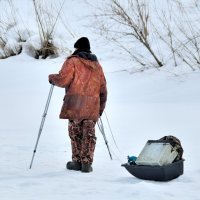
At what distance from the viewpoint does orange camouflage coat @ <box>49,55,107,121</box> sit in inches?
239

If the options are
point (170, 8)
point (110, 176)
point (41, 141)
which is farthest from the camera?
point (170, 8)

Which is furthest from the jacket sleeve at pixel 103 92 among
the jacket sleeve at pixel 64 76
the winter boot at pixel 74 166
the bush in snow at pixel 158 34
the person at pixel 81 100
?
the bush in snow at pixel 158 34

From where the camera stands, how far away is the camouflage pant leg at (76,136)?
6184 millimetres

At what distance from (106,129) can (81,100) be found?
2728mm

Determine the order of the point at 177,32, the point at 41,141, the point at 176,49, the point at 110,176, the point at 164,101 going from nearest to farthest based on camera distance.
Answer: the point at 110,176, the point at 41,141, the point at 164,101, the point at 176,49, the point at 177,32

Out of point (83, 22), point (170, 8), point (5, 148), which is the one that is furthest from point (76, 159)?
point (83, 22)

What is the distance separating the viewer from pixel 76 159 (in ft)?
20.4

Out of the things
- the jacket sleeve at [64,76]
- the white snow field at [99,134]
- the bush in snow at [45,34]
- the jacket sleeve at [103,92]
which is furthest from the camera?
the bush in snow at [45,34]

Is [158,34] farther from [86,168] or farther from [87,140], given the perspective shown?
[86,168]

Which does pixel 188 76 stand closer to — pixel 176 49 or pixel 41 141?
pixel 176 49

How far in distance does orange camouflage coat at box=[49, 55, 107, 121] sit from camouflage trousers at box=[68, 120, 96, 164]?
0.26 feet

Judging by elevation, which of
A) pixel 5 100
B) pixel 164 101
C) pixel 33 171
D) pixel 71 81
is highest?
pixel 71 81

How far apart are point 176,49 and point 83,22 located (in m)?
4.11

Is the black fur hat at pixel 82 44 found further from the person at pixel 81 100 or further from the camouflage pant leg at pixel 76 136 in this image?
the camouflage pant leg at pixel 76 136
